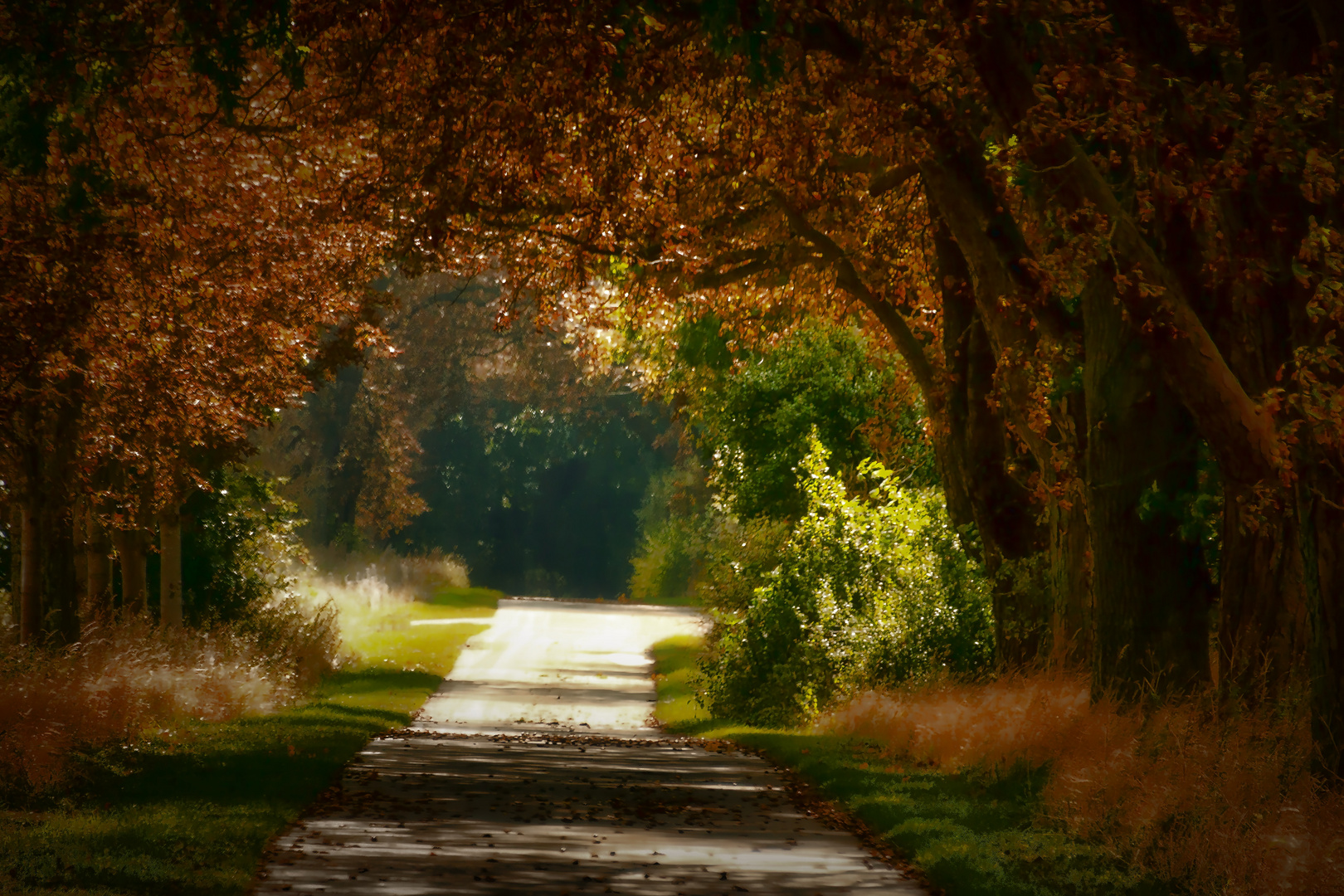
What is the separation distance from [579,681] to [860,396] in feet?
27.4

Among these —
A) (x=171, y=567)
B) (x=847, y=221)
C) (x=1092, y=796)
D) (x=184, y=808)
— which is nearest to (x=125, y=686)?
(x=184, y=808)

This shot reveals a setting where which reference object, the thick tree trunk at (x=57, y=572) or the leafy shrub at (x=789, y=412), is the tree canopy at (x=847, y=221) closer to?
the thick tree trunk at (x=57, y=572)

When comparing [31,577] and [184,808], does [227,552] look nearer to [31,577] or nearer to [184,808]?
[31,577]

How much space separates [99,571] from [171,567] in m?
Answer: 1.16

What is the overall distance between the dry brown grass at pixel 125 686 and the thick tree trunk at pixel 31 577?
0.57 meters

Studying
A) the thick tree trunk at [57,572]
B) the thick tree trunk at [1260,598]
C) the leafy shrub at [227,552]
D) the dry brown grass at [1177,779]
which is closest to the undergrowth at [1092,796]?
the dry brown grass at [1177,779]

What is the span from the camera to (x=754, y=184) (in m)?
18.5

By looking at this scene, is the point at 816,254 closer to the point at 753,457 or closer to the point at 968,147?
the point at 968,147

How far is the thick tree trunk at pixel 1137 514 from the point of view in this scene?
1359 cm

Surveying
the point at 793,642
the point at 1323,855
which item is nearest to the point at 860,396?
the point at 793,642

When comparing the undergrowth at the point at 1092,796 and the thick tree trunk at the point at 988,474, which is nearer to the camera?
the undergrowth at the point at 1092,796

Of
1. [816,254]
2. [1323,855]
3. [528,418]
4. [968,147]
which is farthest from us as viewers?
[528,418]

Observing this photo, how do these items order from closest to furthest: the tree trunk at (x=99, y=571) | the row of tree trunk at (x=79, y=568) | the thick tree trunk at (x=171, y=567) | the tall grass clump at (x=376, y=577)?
1. the row of tree trunk at (x=79, y=568)
2. the tree trunk at (x=99, y=571)
3. the thick tree trunk at (x=171, y=567)
4. the tall grass clump at (x=376, y=577)

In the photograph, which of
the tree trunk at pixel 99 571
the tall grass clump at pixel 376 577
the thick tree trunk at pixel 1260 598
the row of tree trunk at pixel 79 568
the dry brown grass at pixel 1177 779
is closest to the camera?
the dry brown grass at pixel 1177 779
